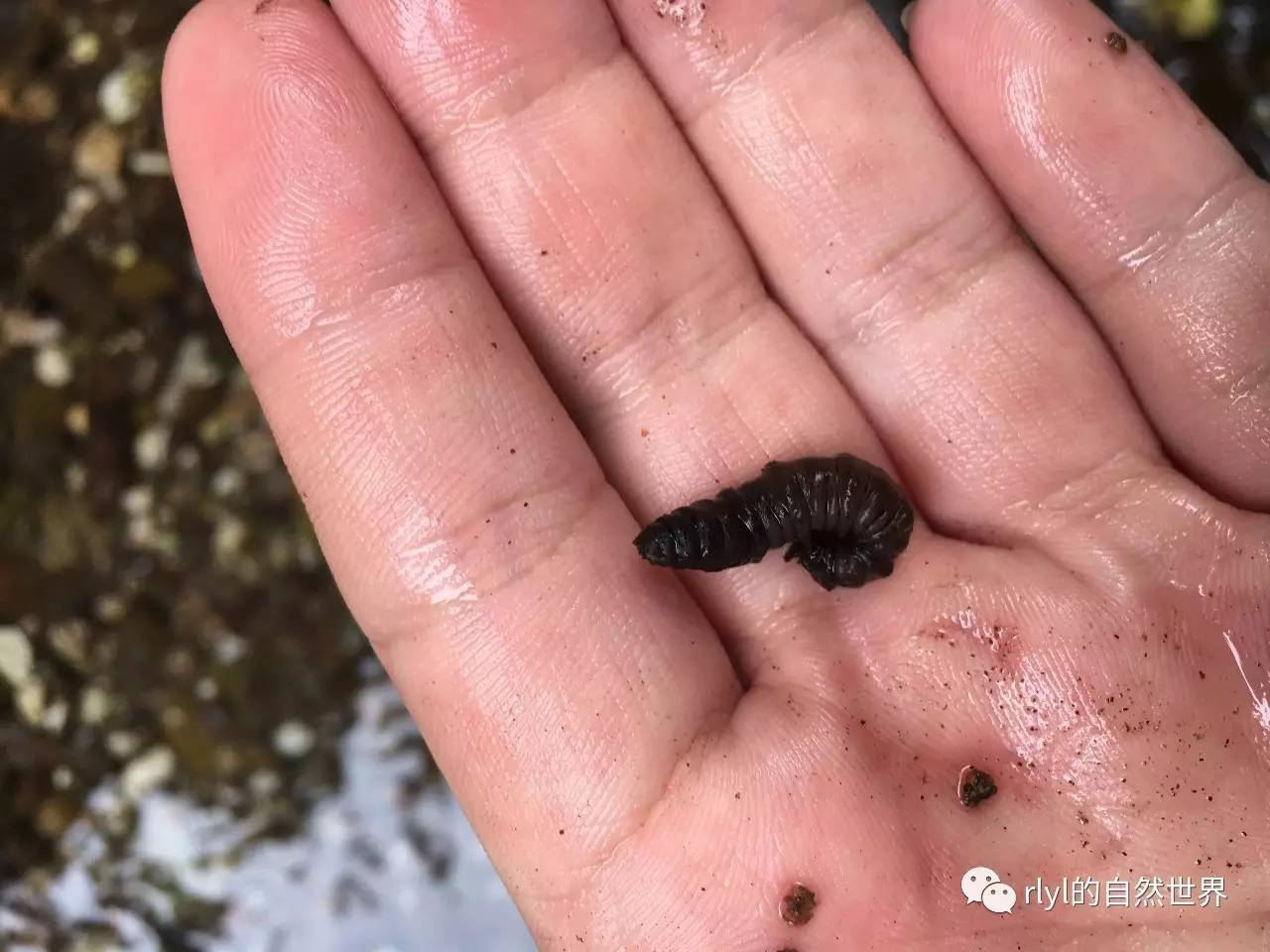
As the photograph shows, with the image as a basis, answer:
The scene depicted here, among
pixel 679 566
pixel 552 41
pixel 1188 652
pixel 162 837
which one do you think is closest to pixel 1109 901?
pixel 1188 652

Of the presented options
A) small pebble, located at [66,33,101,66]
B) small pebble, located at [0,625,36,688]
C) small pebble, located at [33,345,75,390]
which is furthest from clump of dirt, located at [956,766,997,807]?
small pebble, located at [66,33,101,66]

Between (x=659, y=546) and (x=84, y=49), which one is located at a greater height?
(x=84, y=49)

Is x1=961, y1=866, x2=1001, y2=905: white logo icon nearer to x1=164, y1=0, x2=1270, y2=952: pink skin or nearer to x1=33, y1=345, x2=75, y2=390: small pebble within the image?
x1=164, y1=0, x2=1270, y2=952: pink skin

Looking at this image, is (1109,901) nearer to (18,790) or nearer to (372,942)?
(372,942)

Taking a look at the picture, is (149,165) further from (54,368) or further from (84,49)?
(54,368)

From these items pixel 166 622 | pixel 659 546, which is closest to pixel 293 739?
pixel 166 622

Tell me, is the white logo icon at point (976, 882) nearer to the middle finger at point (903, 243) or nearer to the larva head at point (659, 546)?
the middle finger at point (903, 243)

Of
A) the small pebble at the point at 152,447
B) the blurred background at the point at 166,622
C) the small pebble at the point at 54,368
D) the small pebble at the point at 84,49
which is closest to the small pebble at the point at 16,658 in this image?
the blurred background at the point at 166,622
